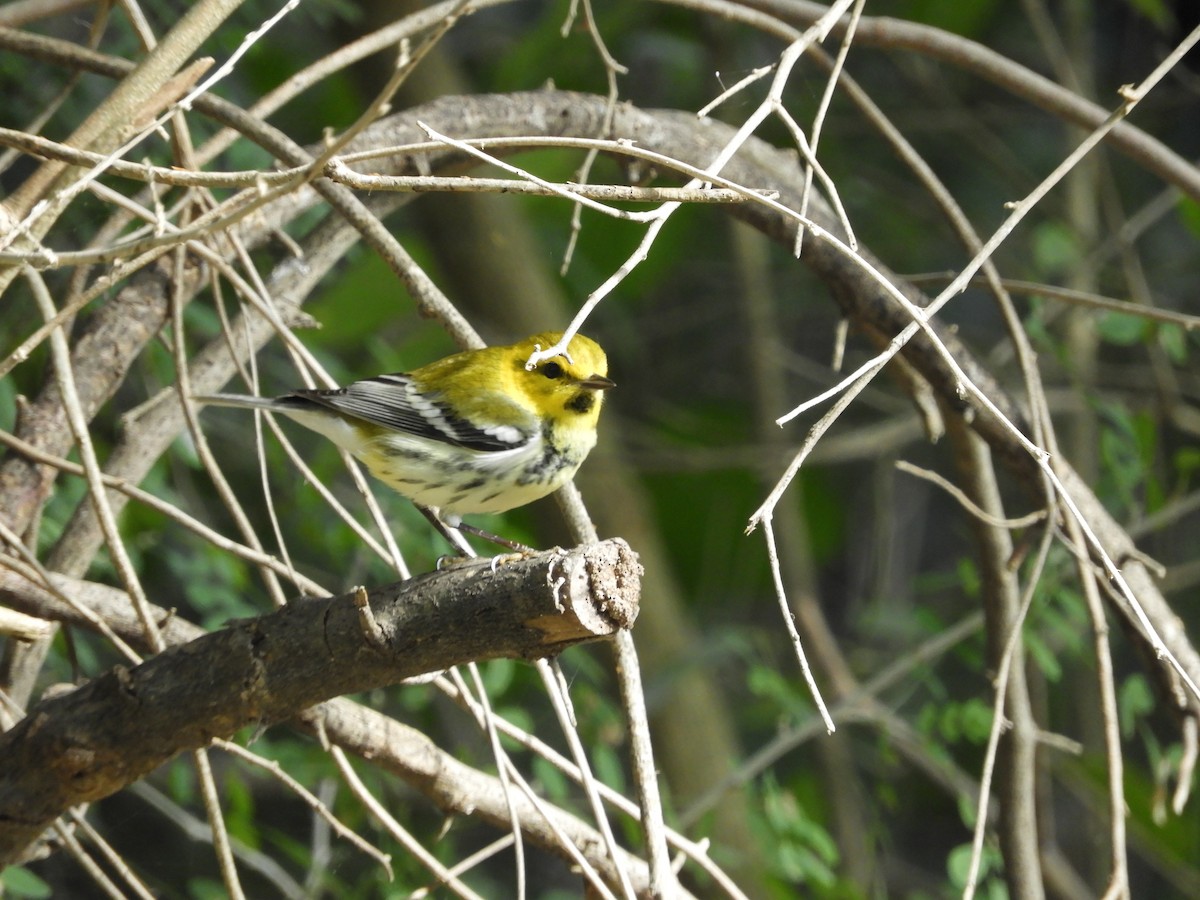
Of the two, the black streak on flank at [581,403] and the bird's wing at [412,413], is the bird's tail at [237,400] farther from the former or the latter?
the black streak on flank at [581,403]

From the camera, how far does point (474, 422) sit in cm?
248

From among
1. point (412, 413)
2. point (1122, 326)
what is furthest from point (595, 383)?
point (1122, 326)

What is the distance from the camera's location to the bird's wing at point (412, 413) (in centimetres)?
242

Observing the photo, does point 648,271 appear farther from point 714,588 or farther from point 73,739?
point 73,739

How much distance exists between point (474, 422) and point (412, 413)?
0.47 ft

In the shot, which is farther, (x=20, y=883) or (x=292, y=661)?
(x=20, y=883)

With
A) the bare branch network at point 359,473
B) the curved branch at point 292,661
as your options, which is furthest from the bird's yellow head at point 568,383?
the curved branch at point 292,661

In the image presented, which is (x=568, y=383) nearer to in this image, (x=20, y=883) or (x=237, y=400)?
(x=237, y=400)

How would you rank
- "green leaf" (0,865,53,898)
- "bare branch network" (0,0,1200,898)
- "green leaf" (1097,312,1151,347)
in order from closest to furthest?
"bare branch network" (0,0,1200,898) < "green leaf" (0,865,53,898) < "green leaf" (1097,312,1151,347)

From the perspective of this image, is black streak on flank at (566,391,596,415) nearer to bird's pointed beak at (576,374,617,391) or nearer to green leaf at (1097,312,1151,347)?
bird's pointed beak at (576,374,617,391)

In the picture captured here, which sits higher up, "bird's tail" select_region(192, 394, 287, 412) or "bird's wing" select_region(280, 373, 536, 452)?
"bird's tail" select_region(192, 394, 287, 412)

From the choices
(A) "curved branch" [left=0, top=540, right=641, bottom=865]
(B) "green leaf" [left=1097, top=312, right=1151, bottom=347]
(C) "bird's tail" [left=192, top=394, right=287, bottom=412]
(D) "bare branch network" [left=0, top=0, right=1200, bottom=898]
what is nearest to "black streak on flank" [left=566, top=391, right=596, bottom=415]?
(D) "bare branch network" [left=0, top=0, right=1200, bottom=898]

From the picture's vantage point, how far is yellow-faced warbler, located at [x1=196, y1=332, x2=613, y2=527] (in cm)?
237

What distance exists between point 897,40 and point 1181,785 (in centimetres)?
142
